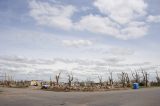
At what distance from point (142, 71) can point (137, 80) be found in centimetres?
463

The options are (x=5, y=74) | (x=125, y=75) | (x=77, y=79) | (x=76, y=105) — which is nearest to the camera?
(x=76, y=105)

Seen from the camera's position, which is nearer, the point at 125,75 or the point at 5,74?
the point at 125,75

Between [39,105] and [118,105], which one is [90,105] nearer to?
[118,105]

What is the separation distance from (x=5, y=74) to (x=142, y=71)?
62.0 meters

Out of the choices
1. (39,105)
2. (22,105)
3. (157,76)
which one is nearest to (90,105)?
(39,105)

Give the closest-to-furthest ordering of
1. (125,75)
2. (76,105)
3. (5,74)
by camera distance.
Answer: (76,105) → (125,75) → (5,74)

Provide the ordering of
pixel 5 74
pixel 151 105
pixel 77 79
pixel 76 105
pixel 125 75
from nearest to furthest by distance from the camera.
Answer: pixel 151 105 → pixel 76 105 → pixel 125 75 → pixel 5 74 → pixel 77 79

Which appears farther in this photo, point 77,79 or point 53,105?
point 77,79

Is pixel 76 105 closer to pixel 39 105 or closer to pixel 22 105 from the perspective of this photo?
pixel 39 105

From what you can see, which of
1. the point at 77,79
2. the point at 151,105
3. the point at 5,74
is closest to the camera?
the point at 151,105

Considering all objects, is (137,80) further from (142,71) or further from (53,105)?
(53,105)

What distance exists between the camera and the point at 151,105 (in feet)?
55.1

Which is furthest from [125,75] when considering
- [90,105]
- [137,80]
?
[90,105]

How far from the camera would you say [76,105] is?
58.6 feet
